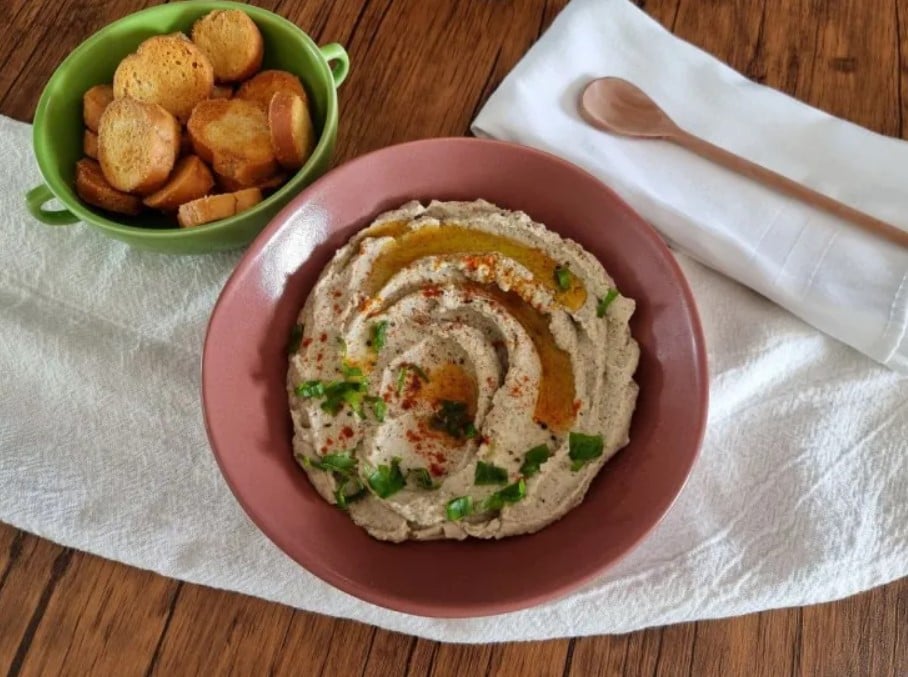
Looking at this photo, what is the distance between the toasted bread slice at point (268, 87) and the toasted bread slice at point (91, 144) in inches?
7.7

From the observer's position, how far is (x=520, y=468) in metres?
0.97

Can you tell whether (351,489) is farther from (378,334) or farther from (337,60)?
(337,60)

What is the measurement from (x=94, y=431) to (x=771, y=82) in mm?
1094

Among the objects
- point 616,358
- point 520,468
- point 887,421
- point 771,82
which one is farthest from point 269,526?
point 771,82

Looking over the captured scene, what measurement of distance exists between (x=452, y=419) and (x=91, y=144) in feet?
1.96

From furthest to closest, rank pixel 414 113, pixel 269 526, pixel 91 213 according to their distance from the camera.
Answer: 1. pixel 414 113
2. pixel 91 213
3. pixel 269 526

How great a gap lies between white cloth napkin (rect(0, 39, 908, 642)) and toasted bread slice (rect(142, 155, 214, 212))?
0.12 m

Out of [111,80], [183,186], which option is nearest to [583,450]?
[183,186]

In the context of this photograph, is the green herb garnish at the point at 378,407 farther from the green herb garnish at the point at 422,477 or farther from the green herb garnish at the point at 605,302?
the green herb garnish at the point at 605,302

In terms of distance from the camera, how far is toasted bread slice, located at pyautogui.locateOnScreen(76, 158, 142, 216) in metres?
1.07

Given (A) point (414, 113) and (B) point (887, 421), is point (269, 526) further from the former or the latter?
(B) point (887, 421)

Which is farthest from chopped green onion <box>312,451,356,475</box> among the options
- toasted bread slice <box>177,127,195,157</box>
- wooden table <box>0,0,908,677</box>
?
toasted bread slice <box>177,127,195,157</box>

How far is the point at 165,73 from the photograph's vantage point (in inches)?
42.5

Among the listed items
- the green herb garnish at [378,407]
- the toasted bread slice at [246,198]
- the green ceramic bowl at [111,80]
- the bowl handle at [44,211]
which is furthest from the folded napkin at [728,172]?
the bowl handle at [44,211]
